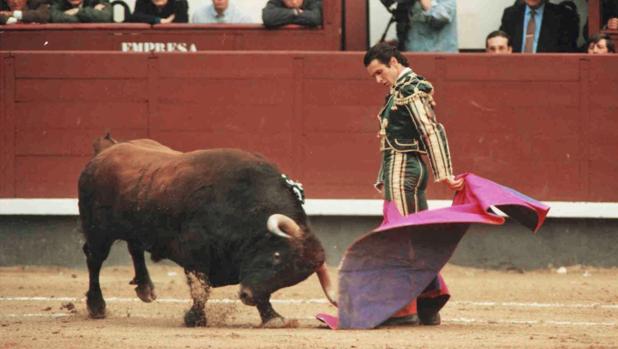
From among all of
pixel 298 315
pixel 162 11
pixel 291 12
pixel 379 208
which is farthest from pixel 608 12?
pixel 298 315

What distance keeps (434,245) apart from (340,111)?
385 centimetres

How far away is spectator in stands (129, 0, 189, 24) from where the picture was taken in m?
11.5

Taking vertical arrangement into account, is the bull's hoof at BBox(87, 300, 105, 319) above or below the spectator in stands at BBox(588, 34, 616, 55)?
below

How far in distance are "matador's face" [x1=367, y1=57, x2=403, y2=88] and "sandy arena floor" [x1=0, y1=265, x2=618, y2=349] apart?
3.74 ft

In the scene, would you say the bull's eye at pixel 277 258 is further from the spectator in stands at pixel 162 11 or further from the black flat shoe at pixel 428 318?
the spectator in stands at pixel 162 11

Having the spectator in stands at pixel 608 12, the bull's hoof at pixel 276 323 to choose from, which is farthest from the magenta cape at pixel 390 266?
the spectator in stands at pixel 608 12

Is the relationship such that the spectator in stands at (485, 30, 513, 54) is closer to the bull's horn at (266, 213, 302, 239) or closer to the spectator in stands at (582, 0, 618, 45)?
the spectator in stands at (582, 0, 618, 45)

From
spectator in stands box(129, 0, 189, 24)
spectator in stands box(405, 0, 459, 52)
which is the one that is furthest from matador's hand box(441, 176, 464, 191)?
spectator in stands box(129, 0, 189, 24)

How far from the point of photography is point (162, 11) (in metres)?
11.6

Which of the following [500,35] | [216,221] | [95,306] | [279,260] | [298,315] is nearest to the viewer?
[279,260]

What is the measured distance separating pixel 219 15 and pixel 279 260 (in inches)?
165

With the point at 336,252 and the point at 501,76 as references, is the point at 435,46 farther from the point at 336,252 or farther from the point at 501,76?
the point at 336,252

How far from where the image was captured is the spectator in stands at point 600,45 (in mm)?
11219

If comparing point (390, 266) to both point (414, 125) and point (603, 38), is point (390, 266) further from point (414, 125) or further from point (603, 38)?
point (603, 38)
